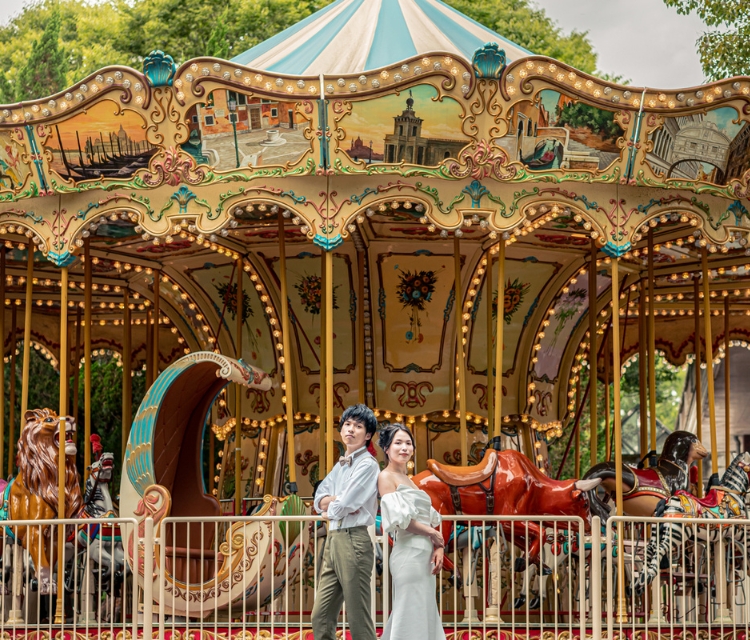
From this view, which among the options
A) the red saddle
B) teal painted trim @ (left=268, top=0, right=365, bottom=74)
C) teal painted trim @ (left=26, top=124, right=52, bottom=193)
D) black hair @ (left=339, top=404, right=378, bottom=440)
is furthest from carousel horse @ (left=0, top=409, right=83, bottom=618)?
the red saddle

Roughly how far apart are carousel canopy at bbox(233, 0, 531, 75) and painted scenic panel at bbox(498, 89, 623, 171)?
1837 millimetres

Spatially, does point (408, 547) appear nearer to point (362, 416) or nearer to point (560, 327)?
point (362, 416)

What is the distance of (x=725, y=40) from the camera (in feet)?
65.5

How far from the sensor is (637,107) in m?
9.22

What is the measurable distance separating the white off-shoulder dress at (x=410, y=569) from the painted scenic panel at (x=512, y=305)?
19.3 feet

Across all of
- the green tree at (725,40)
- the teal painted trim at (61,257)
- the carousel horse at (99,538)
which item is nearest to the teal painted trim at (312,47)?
the teal painted trim at (61,257)

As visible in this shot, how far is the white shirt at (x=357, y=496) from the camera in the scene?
20.9 ft

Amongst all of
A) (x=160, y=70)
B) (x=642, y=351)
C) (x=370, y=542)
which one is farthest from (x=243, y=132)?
(x=642, y=351)

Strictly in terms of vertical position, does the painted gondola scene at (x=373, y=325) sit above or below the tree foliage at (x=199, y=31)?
below

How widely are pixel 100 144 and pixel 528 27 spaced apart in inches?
693

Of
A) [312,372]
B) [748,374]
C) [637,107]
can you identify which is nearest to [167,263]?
[312,372]

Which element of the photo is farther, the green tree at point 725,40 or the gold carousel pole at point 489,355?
the green tree at point 725,40

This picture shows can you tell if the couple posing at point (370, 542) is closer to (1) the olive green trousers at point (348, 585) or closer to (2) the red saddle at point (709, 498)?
(1) the olive green trousers at point (348, 585)

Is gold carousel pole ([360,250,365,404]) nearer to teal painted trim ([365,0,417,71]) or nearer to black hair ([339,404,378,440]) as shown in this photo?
teal painted trim ([365,0,417,71])
